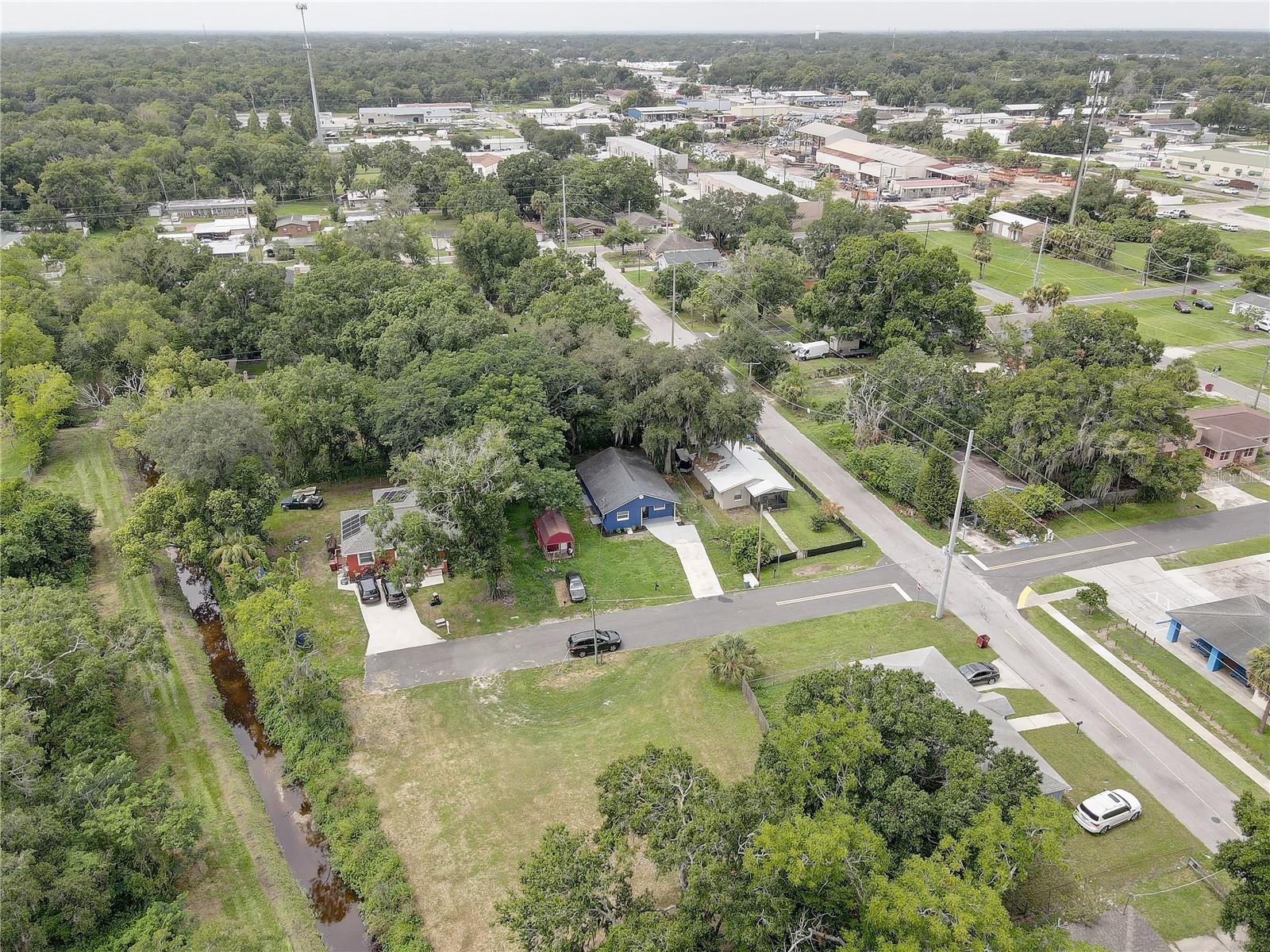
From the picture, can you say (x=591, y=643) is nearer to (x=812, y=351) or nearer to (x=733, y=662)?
(x=733, y=662)

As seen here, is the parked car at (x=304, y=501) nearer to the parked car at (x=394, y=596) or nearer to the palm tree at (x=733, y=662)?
the parked car at (x=394, y=596)

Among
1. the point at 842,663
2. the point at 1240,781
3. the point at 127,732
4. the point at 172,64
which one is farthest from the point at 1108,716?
the point at 172,64

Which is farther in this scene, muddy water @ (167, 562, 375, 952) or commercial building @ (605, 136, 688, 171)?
commercial building @ (605, 136, 688, 171)

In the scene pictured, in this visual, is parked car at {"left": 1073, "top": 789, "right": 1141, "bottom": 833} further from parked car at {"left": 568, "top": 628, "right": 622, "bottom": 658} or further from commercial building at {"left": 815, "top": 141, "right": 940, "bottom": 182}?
commercial building at {"left": 815, "top": 141, "right": 940, "bottom": 182}

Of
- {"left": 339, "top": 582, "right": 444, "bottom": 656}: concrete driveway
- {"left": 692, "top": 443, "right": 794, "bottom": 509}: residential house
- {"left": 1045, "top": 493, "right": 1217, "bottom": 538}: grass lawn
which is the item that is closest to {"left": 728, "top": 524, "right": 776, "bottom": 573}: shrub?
{"left": 692, "top": 443, "right": 794, "bottom": 509}: residential house

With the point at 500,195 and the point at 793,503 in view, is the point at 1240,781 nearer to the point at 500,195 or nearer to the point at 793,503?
the point at 793,503

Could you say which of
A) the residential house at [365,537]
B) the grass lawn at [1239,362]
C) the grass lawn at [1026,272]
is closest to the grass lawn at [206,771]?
the residential house at [365,537]
